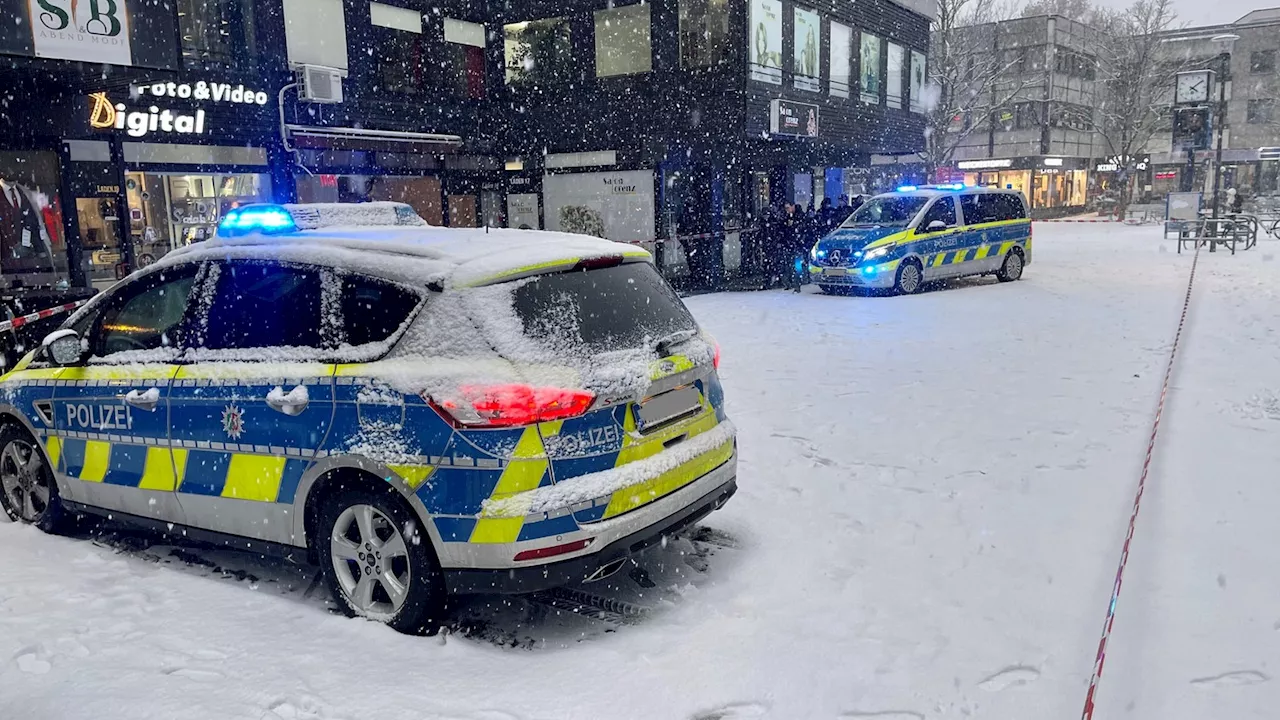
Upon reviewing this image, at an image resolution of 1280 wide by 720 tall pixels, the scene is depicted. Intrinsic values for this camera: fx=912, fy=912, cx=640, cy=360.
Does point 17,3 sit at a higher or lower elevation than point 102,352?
higher

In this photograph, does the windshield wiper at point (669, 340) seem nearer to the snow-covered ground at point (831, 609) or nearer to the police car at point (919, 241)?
the snow-covered ground at point (831, 609)

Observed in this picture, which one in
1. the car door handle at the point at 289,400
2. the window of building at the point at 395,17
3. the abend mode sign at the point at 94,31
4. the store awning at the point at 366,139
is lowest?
the car door handle at the point at 289,400

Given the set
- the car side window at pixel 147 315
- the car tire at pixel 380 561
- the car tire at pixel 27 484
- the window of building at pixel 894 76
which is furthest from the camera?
the window of building at pixel 894 76

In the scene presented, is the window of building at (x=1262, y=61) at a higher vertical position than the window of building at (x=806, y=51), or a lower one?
higher

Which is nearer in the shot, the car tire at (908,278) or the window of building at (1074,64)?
the car tire at (908,278)

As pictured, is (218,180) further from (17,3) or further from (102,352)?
(102,352)

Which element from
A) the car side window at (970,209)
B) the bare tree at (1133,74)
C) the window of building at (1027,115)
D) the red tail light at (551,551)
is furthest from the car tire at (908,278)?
the window of building at (1027,115)

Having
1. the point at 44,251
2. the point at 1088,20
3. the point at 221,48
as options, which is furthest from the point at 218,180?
the point at 1088,20

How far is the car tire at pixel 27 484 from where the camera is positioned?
5.12m

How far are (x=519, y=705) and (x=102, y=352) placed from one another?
3.13 meters

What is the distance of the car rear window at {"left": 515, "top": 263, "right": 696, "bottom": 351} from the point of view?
12.4 feet

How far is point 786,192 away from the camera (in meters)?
22.6

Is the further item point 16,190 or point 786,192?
point 786,192

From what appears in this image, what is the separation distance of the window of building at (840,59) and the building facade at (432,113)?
0.24 feet
